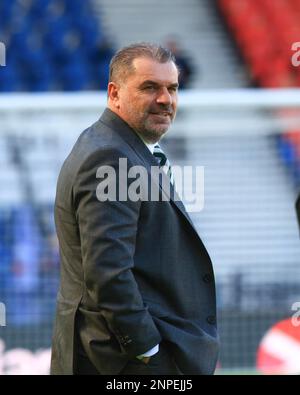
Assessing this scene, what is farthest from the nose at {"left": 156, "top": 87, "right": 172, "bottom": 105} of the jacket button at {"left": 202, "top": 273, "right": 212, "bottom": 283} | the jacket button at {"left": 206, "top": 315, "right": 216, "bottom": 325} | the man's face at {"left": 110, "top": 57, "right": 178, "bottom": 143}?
the jacket button at {"left": 206, "top": 315, "right": 216, "bottom": 325}

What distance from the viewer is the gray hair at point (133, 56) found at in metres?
2.46

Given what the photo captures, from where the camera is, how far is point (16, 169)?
16.7ft

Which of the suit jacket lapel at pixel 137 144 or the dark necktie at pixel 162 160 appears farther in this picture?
the dark necktie at pixel 162 160

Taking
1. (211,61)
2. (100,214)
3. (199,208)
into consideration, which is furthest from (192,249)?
(211,61)

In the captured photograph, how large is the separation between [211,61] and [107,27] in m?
0.98

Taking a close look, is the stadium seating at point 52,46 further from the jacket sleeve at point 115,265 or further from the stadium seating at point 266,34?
the jacket sleeve at point 115,265

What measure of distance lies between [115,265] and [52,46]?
5.89m

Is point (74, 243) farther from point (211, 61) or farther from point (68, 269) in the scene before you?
point (211, 61)

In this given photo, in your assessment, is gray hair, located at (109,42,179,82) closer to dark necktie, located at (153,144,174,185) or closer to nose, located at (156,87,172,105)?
nose, located at (156,87,172,105)

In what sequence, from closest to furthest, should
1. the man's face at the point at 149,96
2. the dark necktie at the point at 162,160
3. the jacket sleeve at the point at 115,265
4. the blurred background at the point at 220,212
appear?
the jacket sleeve at the point at 115,265
the man's face at the point at 149,96
the dark necktie at the point at 162,160
the blurred background at the point at 220,212

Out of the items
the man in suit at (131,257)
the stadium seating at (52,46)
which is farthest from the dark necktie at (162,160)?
the stadium seating at (52,46)

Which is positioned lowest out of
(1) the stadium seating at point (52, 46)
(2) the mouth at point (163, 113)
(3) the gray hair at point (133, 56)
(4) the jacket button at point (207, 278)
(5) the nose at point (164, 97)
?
(4) the jacket button at point (207, 278)

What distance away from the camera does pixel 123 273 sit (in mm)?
2268

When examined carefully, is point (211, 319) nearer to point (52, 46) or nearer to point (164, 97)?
point (164, 97)
